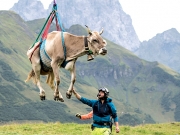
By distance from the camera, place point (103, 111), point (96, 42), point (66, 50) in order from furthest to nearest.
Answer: point (66, 50), point (103, 111), point (96, 42)

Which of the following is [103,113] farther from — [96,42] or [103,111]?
[96,42]

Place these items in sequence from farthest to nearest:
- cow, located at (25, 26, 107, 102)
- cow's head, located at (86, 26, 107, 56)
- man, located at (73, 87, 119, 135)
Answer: man, located at (73, 87, 119, 135)
cow, located at (25, 26, 107, 102)
cow's head, located at (86, 26, 107, 56)

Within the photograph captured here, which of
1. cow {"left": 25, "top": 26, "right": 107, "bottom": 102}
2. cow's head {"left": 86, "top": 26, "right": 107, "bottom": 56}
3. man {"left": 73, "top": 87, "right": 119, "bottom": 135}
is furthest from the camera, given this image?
man {"left": 73, "top": 87, "right": 119, "bottom": 135}

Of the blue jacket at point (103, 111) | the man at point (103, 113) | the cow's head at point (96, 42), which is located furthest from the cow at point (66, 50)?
the blue jacket at point (103, 111)

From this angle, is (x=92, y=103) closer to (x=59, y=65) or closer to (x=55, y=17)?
(x=59, y=65)

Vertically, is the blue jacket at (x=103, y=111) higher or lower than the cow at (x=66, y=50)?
lower

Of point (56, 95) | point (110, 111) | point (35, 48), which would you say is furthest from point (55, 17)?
point (110, 111)

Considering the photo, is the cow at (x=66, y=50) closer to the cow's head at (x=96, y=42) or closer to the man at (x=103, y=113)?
the cow's head at (x=96, y=42)

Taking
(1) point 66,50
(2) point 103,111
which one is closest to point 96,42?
(1) point 66,50

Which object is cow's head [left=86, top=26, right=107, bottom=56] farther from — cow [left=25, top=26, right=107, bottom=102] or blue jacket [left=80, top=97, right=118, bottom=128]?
blue jacket [left=80, top=97, right=118, bottom=128]

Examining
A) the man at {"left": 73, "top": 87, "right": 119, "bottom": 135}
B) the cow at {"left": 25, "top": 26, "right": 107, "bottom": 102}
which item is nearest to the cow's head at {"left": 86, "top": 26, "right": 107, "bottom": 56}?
the cow at {"left": 25, "top": 26, "right": 107, "bottom": 102}

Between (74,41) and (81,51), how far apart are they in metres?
0.51

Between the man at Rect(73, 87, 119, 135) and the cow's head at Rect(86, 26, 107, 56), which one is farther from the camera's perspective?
the man at Rect(73, 87, 119, 135)

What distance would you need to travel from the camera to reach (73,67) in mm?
10531
